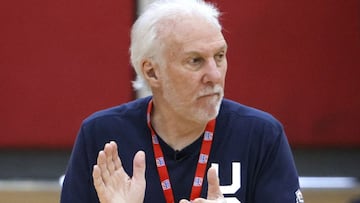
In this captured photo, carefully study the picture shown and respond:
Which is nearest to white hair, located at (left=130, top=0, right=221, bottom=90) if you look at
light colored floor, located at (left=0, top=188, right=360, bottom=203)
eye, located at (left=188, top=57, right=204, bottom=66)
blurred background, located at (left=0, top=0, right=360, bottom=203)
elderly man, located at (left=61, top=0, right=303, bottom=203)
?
elderly man, located at (left=61, top=0, right=303, bottom=203)

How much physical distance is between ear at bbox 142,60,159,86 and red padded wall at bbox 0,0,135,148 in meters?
2.84

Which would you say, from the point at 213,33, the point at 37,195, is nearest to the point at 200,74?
the point at 213,33

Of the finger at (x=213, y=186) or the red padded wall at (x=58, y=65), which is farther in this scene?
the red padded wall at (x=58, y=65)

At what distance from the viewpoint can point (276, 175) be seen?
3.32m

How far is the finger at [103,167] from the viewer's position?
3227 millimetres

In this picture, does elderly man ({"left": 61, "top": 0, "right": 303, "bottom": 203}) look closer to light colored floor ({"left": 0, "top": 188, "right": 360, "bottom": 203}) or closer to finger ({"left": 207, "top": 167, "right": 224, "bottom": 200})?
finger ({"left": 207, "top": 167, "right": 224, "bottom": 200})

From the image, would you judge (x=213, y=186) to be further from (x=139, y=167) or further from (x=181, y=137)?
(x=181, y=137)

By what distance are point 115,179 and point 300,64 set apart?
3250 mm

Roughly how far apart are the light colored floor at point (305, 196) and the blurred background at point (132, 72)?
9.1 inches

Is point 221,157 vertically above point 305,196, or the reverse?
point 221,157

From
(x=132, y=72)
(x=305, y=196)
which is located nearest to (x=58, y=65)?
(x=132, y=72)

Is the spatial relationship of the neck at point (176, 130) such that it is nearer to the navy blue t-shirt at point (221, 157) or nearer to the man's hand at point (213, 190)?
the navy blue t-shirt at point (221, 157)

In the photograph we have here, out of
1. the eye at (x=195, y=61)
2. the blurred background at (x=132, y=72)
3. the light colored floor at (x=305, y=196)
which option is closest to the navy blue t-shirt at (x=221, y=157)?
the eye at (x=195, y=61)

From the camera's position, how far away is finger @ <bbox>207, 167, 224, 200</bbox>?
3066mm
